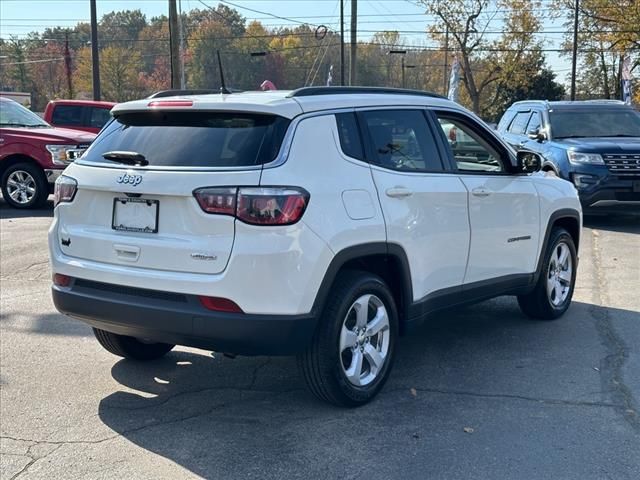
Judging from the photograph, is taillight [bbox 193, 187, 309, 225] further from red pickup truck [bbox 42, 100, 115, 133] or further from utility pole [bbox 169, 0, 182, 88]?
→ utility pole [bbox 169, 0, 182, 88]

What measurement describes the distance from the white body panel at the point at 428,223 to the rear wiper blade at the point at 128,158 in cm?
133

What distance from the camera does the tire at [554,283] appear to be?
608 cm

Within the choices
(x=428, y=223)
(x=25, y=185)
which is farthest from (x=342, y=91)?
(x=25, y=185)

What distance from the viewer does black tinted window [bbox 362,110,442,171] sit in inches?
176

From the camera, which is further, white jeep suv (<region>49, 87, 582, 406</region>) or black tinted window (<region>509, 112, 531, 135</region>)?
black tinted window (<region>509, 112, 531, 135</region>)

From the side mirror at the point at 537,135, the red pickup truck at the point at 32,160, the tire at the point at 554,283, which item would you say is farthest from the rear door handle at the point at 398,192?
the red pickup truck at the point at 32,160

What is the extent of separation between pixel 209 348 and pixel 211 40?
64113 millimetres

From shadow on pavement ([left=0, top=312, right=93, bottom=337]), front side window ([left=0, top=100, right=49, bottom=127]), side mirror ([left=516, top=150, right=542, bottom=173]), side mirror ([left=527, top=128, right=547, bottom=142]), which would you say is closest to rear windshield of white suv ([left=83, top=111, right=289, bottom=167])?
shadow on pavement ([left=0, top=312, right=93, bottom=337])

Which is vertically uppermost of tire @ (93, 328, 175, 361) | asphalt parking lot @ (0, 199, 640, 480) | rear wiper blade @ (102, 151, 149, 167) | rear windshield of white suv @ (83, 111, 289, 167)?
rear windshield of white suv @ (83, 111, 289, 167)

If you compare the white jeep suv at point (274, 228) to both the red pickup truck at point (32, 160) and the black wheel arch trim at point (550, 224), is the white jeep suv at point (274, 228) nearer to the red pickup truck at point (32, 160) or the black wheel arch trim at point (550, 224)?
the black wheel arch trim at point (550, 224)

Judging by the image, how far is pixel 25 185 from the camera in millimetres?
12664

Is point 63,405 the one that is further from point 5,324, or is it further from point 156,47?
point 156,47

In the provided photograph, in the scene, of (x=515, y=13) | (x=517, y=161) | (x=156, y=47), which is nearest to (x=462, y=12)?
(x=515, y=13)

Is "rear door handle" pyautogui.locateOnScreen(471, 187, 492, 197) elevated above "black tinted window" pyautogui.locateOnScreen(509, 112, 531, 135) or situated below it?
below
